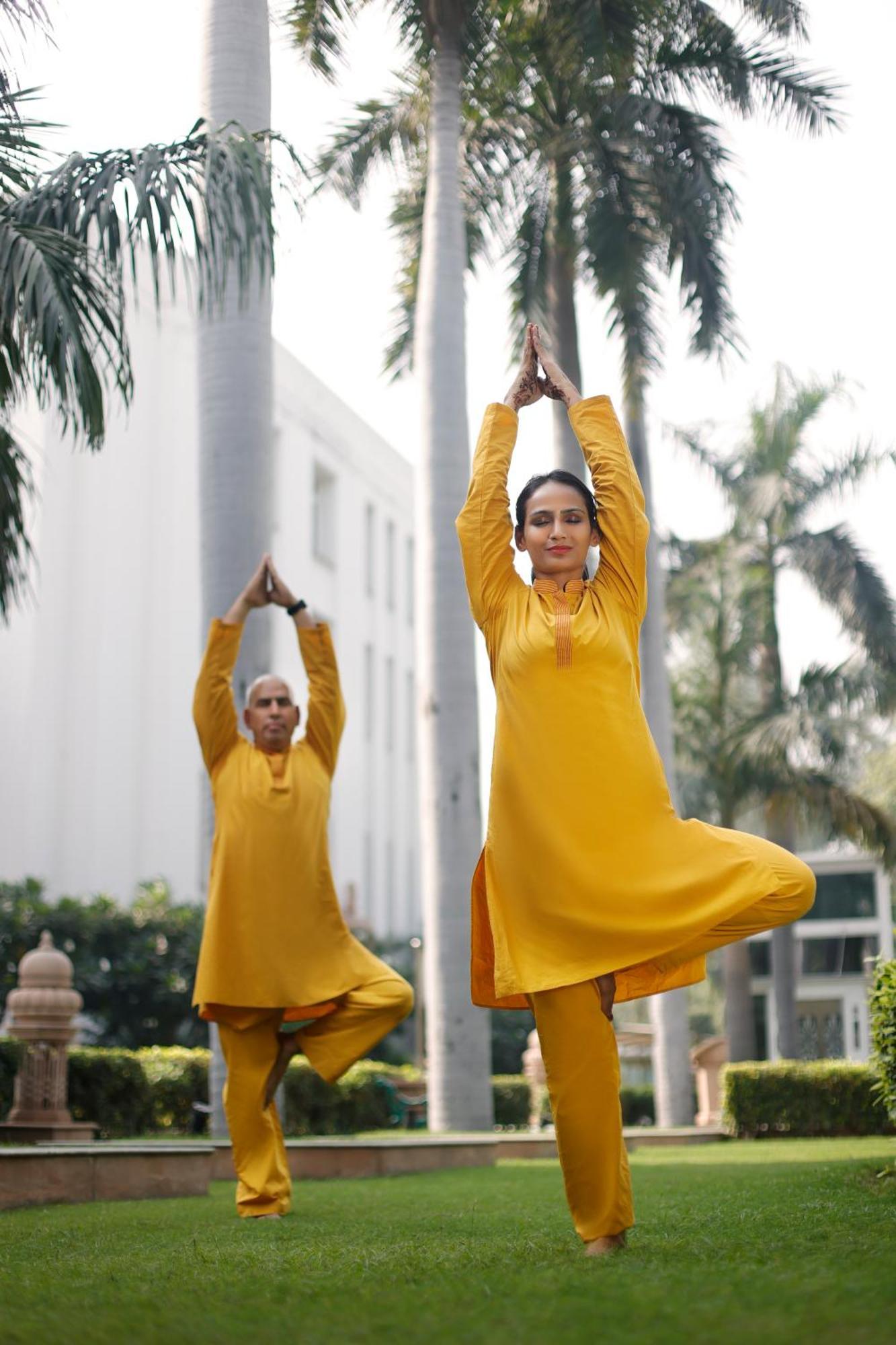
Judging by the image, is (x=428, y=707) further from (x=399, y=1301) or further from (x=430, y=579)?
(x=399, y=1301)

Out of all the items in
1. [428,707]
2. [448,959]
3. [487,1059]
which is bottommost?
[487,1059]

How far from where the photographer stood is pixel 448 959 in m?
12.2

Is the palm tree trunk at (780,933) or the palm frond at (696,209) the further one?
the palm tree trunk at (780,933)

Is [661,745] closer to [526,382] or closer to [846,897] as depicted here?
[526,382]

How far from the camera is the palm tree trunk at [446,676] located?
12156mm

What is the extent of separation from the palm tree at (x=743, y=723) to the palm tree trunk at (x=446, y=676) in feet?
30.4

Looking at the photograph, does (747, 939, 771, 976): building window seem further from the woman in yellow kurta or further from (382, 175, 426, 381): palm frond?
the woman in yellow kurta

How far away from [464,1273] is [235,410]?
750 cm

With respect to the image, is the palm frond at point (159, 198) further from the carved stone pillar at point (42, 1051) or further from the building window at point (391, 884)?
the building window at point (391, 884)

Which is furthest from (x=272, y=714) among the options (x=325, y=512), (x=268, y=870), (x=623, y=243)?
(x=325, y=512)

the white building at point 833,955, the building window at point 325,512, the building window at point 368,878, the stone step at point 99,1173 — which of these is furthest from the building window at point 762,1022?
the stone step at point 99,1173

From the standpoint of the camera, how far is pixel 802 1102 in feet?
54.3

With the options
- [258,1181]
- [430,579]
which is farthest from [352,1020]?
[430,579]

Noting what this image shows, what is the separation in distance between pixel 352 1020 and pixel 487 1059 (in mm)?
6803
